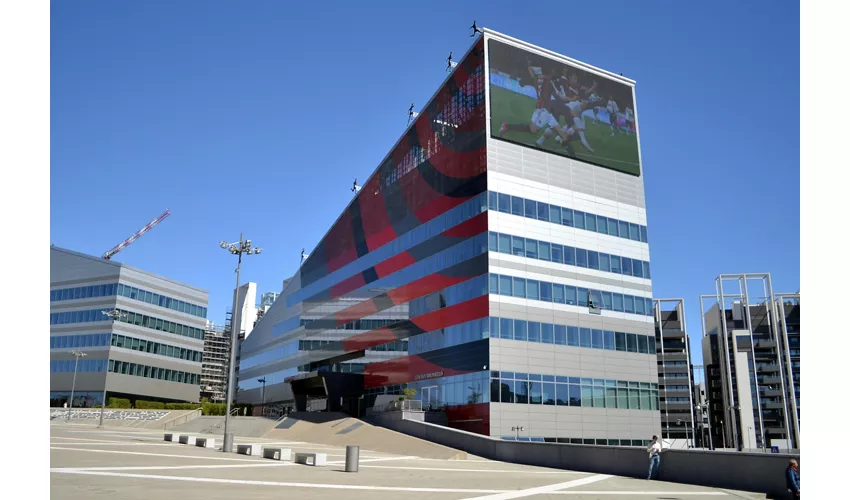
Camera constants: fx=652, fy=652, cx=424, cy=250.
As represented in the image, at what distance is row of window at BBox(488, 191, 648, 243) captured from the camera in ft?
161

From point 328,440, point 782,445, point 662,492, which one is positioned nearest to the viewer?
point 662,492

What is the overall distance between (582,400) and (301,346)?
4532 cm

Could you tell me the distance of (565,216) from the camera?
5206 centimetres

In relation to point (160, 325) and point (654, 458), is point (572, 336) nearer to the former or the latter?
point (654, 458)

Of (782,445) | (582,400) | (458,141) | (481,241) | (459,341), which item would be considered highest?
(458,141)

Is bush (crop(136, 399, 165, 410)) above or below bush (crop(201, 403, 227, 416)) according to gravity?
above

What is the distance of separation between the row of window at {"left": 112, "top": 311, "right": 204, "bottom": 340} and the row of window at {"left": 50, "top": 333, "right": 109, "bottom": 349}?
3.47 metres

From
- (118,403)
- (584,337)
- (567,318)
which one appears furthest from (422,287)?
(118,403)

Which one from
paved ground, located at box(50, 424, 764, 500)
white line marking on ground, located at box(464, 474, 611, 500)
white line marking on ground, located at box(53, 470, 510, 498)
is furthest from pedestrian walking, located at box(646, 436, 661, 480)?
white line marking on ground, located at box(53, 470, 510, 498)

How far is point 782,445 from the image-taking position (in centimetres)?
10962

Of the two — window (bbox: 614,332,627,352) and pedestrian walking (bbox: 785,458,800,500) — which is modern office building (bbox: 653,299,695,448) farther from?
pedestrian walking (bbox: 785,458,800,500)
